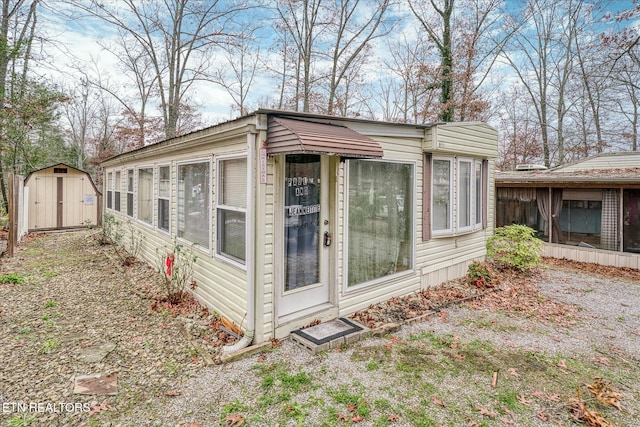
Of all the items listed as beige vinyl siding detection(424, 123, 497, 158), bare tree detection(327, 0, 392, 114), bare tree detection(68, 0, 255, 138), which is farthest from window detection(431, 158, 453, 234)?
bare tree detection(68, 0, 255, 138)

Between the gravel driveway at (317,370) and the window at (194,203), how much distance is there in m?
1.19

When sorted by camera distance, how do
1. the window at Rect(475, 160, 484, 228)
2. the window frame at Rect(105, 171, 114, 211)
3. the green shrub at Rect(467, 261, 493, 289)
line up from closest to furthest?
1. the green shrub at Rect(467, 261, 493, 289)
2. the window at Rect(475, 160, 484, 228)
3. the window frame at Rect(105, 171, 114, 211)

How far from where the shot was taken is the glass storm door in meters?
4.03

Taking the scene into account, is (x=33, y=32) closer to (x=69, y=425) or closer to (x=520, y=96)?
(x=69, y=425)

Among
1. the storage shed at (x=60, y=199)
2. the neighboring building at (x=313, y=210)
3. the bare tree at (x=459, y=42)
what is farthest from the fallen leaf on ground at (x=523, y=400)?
the storage shed at (x=60, y=199)

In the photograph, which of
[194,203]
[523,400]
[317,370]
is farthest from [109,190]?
[523,400]

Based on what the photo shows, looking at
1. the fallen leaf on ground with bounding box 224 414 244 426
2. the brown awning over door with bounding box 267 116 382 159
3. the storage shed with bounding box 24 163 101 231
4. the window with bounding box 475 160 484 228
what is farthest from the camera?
the storage shed with bounding box 24 163 101 231

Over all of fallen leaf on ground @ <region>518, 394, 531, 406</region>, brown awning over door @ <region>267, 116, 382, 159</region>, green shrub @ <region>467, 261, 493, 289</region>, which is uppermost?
brown awning over door @ <region>267, 116, 382, 159</region>

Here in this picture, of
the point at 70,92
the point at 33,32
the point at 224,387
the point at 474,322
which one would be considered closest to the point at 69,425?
the point at 224,387

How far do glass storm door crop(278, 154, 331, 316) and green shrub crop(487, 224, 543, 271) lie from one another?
4808 millimetres

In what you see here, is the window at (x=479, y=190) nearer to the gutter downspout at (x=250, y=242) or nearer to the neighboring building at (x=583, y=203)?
the neighboring building at (x=583, y=203)

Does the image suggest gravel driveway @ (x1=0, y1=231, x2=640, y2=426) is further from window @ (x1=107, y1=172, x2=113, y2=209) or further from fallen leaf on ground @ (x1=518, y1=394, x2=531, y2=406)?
window @ (x1=107, y1=172, x2=113, y2=209)

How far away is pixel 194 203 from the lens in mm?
5219

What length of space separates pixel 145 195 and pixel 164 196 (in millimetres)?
1485
